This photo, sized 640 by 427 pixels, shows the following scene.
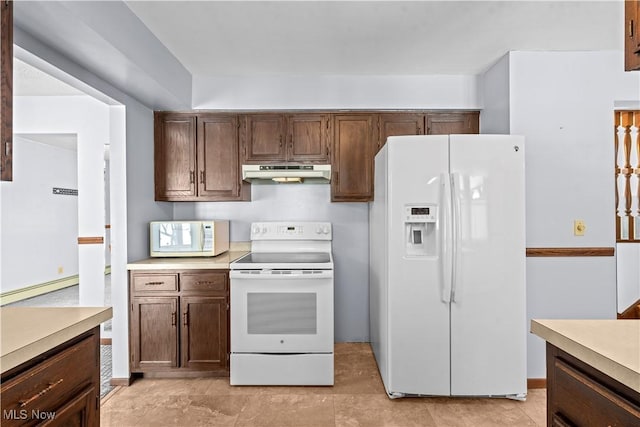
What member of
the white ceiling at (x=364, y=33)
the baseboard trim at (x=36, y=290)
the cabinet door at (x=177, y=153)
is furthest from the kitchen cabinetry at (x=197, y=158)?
the baseboard trim at (x=36, y=290)

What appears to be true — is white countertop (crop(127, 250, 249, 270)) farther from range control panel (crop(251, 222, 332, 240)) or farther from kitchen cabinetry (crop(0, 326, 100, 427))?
kitchen cabinetry (crop(0, 326, 100, 427))

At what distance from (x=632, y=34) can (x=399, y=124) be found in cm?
225

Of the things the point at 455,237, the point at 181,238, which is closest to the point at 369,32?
the point at 455,237

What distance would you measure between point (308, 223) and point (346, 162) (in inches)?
26.8

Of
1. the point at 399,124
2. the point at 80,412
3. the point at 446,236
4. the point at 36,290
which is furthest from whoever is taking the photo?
the point at 36,290

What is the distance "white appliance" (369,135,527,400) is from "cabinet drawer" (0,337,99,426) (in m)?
1.77

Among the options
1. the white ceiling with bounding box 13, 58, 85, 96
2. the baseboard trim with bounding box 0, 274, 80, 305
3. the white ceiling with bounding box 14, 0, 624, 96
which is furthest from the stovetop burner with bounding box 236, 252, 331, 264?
the baseboard trim with bounding box 0, 274, 80, 305

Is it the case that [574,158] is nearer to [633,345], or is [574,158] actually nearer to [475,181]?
[475,181]

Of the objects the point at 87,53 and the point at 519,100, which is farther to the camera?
the point at 519,100

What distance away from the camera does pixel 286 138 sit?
331cm

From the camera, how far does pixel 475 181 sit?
8.04 feet

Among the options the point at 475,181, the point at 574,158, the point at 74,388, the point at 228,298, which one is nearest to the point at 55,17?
the point at 74,388


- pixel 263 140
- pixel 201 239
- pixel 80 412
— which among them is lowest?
pixel 80 412

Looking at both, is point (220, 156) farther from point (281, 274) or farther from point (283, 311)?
point (283, 311)
